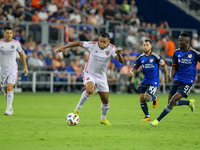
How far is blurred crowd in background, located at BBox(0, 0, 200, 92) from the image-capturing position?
79.8 ft

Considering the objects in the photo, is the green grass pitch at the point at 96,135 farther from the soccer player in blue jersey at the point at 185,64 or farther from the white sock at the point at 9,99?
the white sock at the point at 9,99

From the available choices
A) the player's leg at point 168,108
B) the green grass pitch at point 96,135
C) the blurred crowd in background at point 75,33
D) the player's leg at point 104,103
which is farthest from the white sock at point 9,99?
the blurred crowd in background at point 75,33

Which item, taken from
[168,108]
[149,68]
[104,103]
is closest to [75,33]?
[149,68]

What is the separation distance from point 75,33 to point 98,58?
15143mm

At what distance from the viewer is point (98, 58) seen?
10.7 metres

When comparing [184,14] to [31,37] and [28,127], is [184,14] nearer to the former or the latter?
[31,37]

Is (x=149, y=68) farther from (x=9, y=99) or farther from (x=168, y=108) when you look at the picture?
(x=9, y=99)

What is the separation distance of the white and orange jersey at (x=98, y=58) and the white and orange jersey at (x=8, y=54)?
318 centimetres

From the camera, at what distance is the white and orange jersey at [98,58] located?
34.8 ft

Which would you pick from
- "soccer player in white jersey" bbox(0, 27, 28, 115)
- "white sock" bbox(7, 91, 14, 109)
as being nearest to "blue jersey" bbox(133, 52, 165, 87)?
"soccer player in white jersey" bbox(0, 27, 28, 115)

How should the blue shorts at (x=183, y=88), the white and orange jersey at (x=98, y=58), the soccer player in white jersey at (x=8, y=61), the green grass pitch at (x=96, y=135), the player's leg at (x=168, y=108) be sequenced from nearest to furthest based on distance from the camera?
the green grass pitch at (x=96, y=135) → the player's leg at (x=168, y=108) → the blue shorts at (x=183, y=88) → the white and orange jersey at (x=98, y=58) → the soccer player in white jersey at (x=8, y=61)

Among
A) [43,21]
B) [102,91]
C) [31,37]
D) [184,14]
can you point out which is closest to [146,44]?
[102,91]

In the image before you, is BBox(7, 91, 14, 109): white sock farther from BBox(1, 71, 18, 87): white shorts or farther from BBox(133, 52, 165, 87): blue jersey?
BBox(133, 52, 165, 87): blue jersey

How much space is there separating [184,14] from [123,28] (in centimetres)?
854
